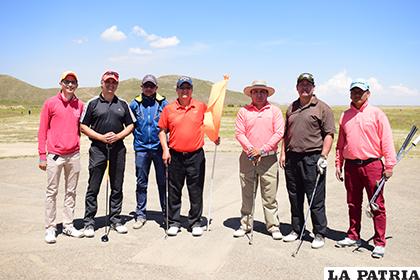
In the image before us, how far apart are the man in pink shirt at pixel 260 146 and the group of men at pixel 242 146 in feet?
0.05

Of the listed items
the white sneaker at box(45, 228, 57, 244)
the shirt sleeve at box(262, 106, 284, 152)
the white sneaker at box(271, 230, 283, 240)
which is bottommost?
the white sneaker at box(45, 228, 57, 244)

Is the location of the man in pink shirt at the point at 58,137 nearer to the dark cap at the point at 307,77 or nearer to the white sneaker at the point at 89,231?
the white sneaker at the point at 89,231

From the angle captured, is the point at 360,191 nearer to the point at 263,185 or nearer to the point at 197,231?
the point at 263,185

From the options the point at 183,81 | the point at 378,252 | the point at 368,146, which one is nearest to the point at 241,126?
the point at 183,81

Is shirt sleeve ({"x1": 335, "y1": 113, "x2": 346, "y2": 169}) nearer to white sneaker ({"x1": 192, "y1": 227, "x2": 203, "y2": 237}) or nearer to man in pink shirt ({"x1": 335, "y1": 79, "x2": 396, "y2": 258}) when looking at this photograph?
man in pink shirt ({"x1": 335, "y1": 79, "x2": 396, "y2": 258})

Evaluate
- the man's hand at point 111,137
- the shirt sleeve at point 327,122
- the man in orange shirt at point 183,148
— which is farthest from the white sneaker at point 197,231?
the shirt sleeve at point 327,122

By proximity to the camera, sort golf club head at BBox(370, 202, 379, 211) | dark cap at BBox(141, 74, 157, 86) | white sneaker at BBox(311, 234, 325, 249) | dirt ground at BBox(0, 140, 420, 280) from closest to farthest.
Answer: dirt ground at BBox(0, 140, 420, 280)
golf club head at BBox(370, 202, 379, 211)
white sneaker at BBox(311, 234, 325, 249)
dark cap at BBox(141, 74, 157, 86)

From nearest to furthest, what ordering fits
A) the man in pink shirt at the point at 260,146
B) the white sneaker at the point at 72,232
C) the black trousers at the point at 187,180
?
1. the man in pink shirt at the point at 260,146
2. the white sneaker at the point at 72,232
3. the black trousers at the point at 187,180

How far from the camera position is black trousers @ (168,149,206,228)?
19.3ft

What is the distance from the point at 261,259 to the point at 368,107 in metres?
2.40

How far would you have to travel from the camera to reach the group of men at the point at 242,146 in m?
5.11

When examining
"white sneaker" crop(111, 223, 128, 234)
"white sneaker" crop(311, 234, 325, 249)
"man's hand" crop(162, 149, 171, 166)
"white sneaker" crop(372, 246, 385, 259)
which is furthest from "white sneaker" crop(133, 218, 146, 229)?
"white sneaker" crop(372, 246, 385, 259)

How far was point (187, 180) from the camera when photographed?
236 inches

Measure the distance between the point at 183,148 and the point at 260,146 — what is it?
1.14m
